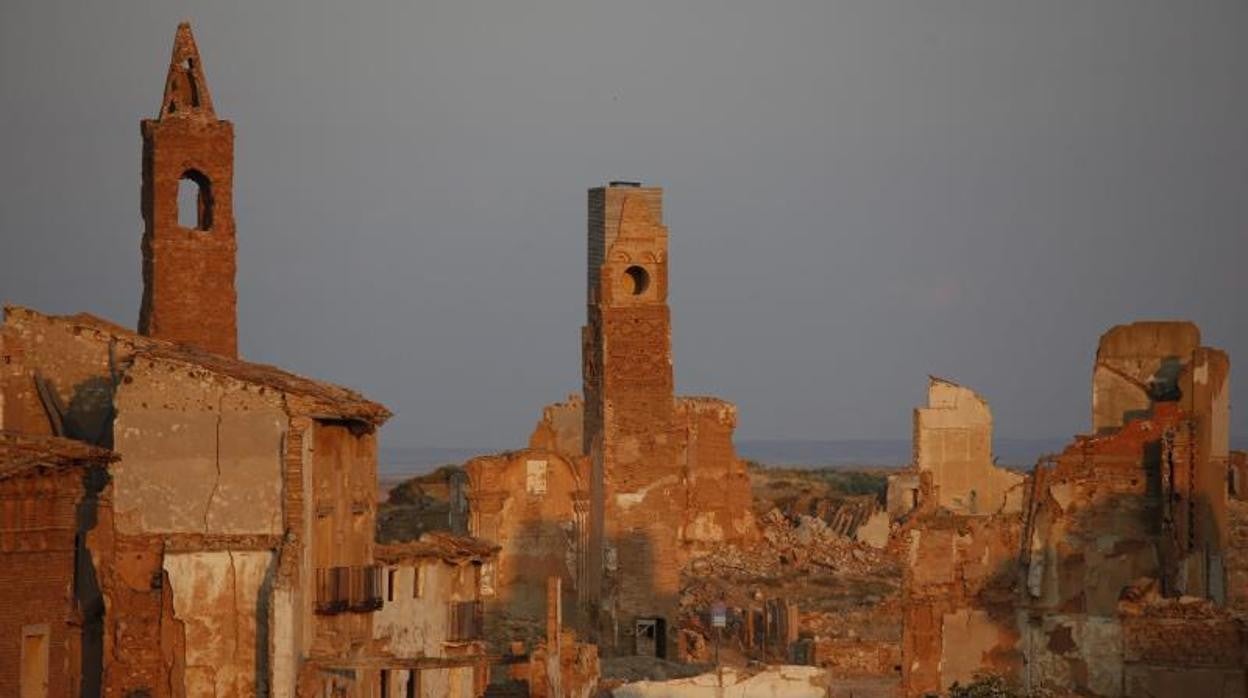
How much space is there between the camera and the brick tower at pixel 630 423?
5603 cm

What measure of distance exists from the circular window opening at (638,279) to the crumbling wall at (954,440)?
46.9ft

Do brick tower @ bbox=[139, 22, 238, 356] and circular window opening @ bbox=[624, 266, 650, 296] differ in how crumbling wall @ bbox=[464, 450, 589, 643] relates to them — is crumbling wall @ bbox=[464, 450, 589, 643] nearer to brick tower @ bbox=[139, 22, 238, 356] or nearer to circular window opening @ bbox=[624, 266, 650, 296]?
circular window opening @ bbox=[624, 266, 650, 296]

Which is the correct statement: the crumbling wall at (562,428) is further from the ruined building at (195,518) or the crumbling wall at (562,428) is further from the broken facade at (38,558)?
the broken facade at (38,558)

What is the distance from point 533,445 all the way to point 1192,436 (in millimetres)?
28685

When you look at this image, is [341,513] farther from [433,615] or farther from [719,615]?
[719,615]

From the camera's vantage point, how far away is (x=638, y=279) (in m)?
57.6

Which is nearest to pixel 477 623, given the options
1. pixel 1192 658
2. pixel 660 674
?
pixel 660 674

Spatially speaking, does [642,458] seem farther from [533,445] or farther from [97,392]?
[97,392]

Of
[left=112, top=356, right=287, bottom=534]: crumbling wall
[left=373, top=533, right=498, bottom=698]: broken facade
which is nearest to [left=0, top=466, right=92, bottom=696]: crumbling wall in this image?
[left=112, top=356, right=287, bottom=534]: crumbling wall

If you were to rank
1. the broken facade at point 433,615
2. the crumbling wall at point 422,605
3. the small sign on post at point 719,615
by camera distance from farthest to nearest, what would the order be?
1. the small sign on post at point 719,615
2. the crumbling wall at point 422,605
3. the broken facade at point 433,615

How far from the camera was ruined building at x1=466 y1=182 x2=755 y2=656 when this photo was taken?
56.1 m

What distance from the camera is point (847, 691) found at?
4412cm

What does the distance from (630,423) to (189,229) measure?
1441cm

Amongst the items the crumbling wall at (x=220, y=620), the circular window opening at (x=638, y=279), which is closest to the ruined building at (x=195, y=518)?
the crumbling wall at (x=220, y=620)
